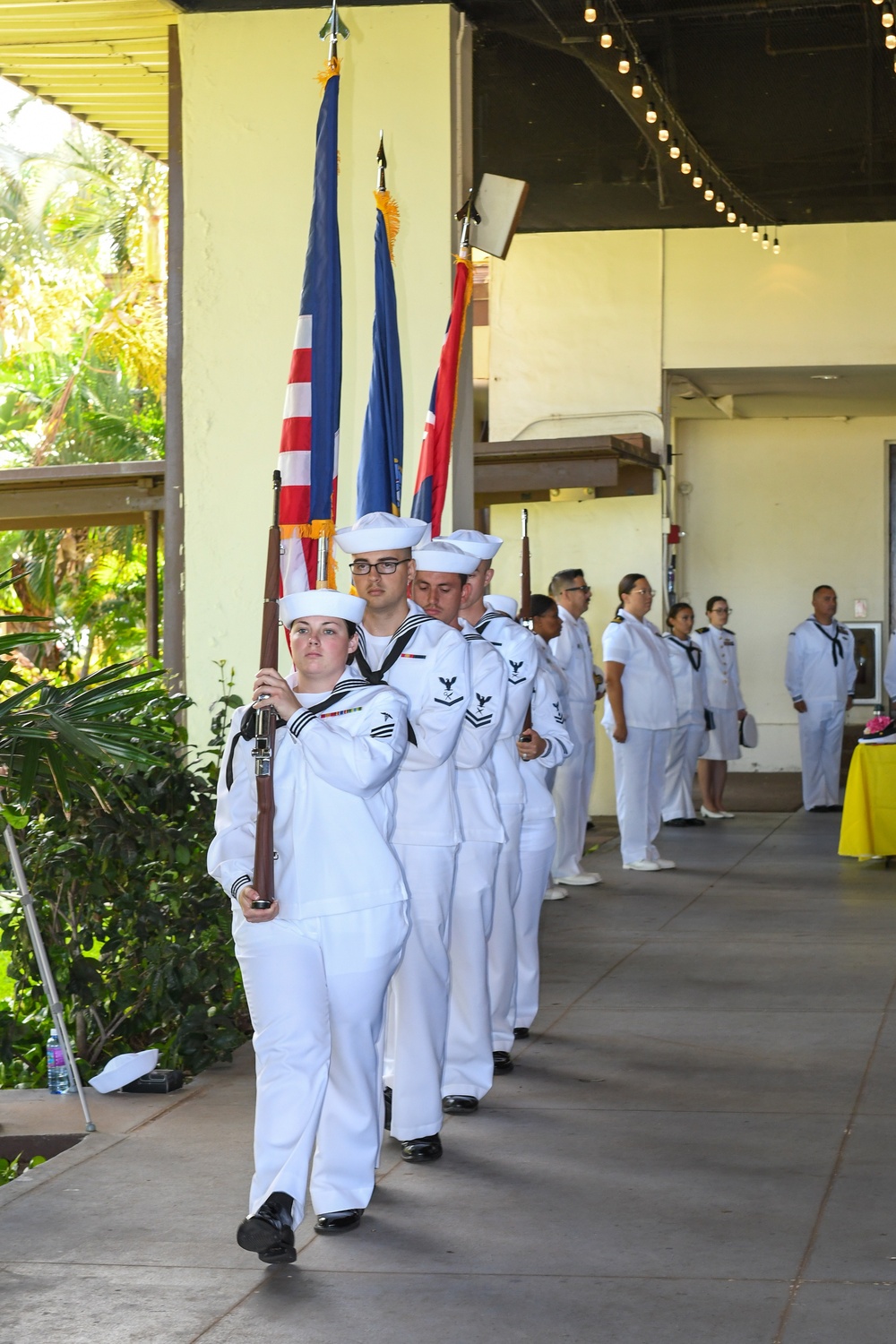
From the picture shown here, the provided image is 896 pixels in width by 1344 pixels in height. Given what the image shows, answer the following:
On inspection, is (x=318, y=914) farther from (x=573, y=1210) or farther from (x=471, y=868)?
(x=471, y=868)

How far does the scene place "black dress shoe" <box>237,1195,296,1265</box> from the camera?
3.72 meters

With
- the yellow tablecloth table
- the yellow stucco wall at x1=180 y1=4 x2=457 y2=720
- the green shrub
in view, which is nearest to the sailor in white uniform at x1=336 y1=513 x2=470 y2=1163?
the green shrub

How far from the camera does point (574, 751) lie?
10.5 meters

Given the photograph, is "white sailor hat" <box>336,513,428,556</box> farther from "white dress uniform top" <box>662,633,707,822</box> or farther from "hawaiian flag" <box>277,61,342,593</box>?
"white dress uniform top" <box>662,633,707,822</box>

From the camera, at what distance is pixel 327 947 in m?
3.94

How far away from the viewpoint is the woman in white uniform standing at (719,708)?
1352 cm

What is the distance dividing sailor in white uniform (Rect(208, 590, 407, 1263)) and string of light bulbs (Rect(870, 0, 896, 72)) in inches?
204

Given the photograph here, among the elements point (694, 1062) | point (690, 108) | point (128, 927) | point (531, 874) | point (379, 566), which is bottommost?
point (694, 1062)

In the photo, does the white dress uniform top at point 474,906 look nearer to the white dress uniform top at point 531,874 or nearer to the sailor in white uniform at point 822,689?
the white dress uniform top at point 531,874

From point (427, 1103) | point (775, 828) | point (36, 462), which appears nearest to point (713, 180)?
point (775, 828)

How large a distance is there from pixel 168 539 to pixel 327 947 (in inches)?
174

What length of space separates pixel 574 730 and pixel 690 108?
4134 millimetres

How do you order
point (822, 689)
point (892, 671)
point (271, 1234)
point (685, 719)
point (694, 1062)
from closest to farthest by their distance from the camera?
point (271, 1234) → point (694, 1062) → point (685, 719) → point (892, 671) → point (822, 689)

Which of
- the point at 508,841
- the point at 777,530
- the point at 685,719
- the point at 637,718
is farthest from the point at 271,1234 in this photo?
the point at 777,530
